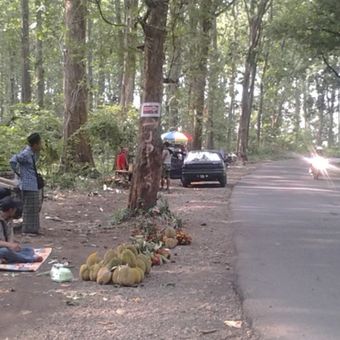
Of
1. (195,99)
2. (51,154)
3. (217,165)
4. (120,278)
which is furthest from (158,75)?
(195,99)

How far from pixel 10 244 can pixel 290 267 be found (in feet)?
12.7

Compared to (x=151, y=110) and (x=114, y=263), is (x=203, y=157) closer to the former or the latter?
(x=151, y=110)

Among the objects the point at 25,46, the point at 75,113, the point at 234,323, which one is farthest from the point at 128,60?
the point at 25,46

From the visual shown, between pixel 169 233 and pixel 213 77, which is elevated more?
pixel 213 77

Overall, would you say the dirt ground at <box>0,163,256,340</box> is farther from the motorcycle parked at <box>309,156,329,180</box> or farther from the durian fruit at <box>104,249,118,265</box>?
the motorcycle parked at <box>309,156,329,180</box>

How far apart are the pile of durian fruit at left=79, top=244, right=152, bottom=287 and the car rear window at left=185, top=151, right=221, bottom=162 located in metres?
16.0

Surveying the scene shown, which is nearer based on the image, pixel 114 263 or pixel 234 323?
pixel 234 323

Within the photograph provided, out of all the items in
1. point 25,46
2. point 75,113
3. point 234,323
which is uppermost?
point 25,46

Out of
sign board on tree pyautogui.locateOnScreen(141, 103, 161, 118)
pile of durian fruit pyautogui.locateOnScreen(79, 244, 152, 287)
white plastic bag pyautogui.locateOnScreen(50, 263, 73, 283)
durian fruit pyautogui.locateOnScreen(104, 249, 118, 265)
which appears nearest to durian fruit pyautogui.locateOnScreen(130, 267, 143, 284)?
pile of durian fruit pyautogui.locateOnScreen(79, 244, 152, 287)

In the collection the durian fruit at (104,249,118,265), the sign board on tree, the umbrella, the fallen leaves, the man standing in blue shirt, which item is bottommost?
the fallen leaves

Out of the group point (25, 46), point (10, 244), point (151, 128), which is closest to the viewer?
point (10, 244)

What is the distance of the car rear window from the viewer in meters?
23.6

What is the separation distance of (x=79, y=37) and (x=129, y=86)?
7128 mm

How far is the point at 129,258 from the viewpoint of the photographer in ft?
24.1
